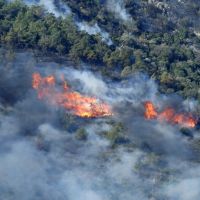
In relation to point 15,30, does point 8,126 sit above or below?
below

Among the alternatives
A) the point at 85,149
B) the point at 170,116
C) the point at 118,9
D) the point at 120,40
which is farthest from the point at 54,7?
the point at 85,149

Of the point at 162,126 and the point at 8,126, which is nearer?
the point at 8,126

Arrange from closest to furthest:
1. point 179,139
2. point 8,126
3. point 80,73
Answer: point 8,126 → point 179,139 → point 80,73

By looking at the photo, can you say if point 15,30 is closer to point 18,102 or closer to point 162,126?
point 18,102

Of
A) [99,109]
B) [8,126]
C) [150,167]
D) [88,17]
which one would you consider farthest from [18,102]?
[88,17]

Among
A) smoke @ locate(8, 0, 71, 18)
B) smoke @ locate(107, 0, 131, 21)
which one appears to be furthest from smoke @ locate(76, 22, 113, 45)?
smoke @ locate(107, 0, 131, 21)

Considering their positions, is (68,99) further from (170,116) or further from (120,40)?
(120,40)

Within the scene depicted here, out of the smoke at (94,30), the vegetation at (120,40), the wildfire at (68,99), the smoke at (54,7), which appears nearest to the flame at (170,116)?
the vegetation at (120,40)

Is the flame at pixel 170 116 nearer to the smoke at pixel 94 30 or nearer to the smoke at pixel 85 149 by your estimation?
the smoke at pixel 85 149
